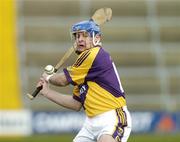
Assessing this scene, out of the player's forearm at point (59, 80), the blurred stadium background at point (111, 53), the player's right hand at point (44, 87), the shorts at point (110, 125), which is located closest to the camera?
the shorts at point (110, 125)

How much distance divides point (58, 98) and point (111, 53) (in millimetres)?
12003

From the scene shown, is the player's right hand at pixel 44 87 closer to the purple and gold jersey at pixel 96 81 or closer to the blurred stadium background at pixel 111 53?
the purple and gold jersey at pixel 96 81

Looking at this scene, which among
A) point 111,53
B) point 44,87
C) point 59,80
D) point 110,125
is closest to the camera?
point 110,125

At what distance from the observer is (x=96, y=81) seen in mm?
6207

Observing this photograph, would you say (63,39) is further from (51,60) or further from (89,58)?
(89,58)

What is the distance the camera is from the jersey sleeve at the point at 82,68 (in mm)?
6168

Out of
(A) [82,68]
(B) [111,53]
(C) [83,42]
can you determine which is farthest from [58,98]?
(B) [111,53]

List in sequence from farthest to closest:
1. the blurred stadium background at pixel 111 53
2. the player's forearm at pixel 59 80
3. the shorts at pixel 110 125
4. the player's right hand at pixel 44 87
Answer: the blurred stadium background at pixel 111 53
the player's right hand at pixel 44 87
the player's forearm at pixel 59 80
the shorts at pixel 110 125

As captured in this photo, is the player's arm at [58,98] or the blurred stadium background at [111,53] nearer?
the player's arm at [58,98]

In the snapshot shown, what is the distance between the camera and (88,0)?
19.2 m

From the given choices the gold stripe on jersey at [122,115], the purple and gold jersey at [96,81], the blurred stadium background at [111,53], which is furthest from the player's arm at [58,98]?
the blurred stadium background at [111,53]

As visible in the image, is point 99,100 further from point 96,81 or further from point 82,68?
point 82,68

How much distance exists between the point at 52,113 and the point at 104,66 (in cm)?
937

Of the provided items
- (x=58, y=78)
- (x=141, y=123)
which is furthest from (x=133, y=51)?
(x=58, y=78)
